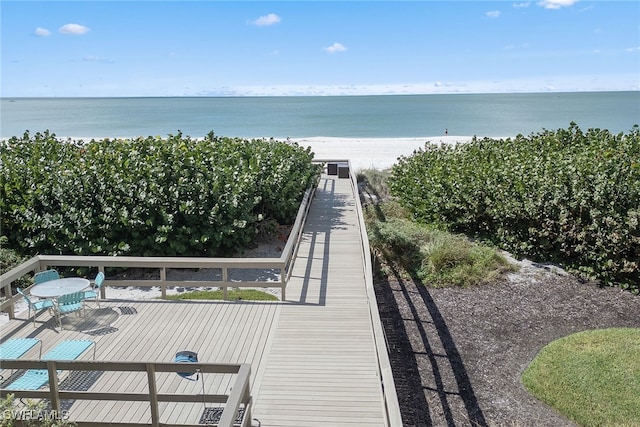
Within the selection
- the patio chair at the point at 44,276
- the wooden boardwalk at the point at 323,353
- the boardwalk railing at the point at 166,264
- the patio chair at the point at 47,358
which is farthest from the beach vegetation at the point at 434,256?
the patio chair at the point at 47,358

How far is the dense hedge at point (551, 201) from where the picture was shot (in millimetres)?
12742

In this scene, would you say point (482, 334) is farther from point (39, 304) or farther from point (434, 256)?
point (39, 304)

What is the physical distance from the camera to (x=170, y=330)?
26.9 feet

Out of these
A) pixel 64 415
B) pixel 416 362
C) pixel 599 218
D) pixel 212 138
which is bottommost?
pixel 416 362

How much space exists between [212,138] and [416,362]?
13.2 m

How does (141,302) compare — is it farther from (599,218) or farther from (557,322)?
(599,218)

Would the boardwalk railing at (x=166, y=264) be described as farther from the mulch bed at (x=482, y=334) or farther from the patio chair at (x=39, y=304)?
the mulch bed at (x=482, y=334)

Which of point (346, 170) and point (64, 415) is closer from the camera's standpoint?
point (64, 415)

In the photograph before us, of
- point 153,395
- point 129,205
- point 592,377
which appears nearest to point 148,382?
point 153,395

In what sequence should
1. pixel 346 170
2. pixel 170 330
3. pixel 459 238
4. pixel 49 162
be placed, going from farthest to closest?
pixel 346 170
pixel 459 238
pixel 49 162
pixel 170 330

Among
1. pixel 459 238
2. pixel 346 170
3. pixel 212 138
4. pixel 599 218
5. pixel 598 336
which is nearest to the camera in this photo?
pixel 598 336

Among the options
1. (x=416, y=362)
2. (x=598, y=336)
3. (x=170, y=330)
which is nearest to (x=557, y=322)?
(x=598, y=336)

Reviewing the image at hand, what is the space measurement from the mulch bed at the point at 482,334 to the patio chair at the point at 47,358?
4908 mm

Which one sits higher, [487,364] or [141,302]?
[141,302]
